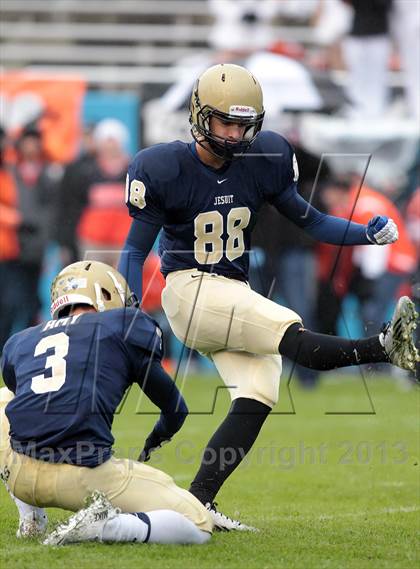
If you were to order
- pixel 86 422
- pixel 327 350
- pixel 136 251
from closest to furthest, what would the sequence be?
pixel 86 422, pixel 327 350, pixel 136 251

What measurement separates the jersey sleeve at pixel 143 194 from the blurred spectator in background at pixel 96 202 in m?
6.09

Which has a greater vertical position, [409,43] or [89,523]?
[409,43]

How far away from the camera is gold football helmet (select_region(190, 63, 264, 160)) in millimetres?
4551

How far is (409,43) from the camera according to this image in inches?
465

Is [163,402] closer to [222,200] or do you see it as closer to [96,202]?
[222,200]

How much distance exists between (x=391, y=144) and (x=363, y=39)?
1278 millimetres

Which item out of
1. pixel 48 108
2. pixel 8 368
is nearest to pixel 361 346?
pixel 8 368

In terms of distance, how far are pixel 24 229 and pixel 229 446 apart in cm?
659

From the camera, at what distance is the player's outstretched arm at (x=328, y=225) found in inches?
187

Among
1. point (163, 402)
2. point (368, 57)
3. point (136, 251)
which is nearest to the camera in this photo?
point (163, 402)

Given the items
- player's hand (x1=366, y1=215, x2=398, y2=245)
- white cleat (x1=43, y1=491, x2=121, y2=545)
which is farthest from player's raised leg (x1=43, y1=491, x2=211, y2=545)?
player's hand (x1=366, y1=215, x2=398, y2=245)

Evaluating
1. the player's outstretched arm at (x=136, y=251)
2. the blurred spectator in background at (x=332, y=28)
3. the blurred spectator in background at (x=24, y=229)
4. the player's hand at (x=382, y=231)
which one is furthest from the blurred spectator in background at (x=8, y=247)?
the player's hand at (x=382, y=231)

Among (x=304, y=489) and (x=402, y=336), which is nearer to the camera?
(x=402, y=336)

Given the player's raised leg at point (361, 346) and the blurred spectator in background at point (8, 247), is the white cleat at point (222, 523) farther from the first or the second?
the blurred spectator in background at point (8, 247)
